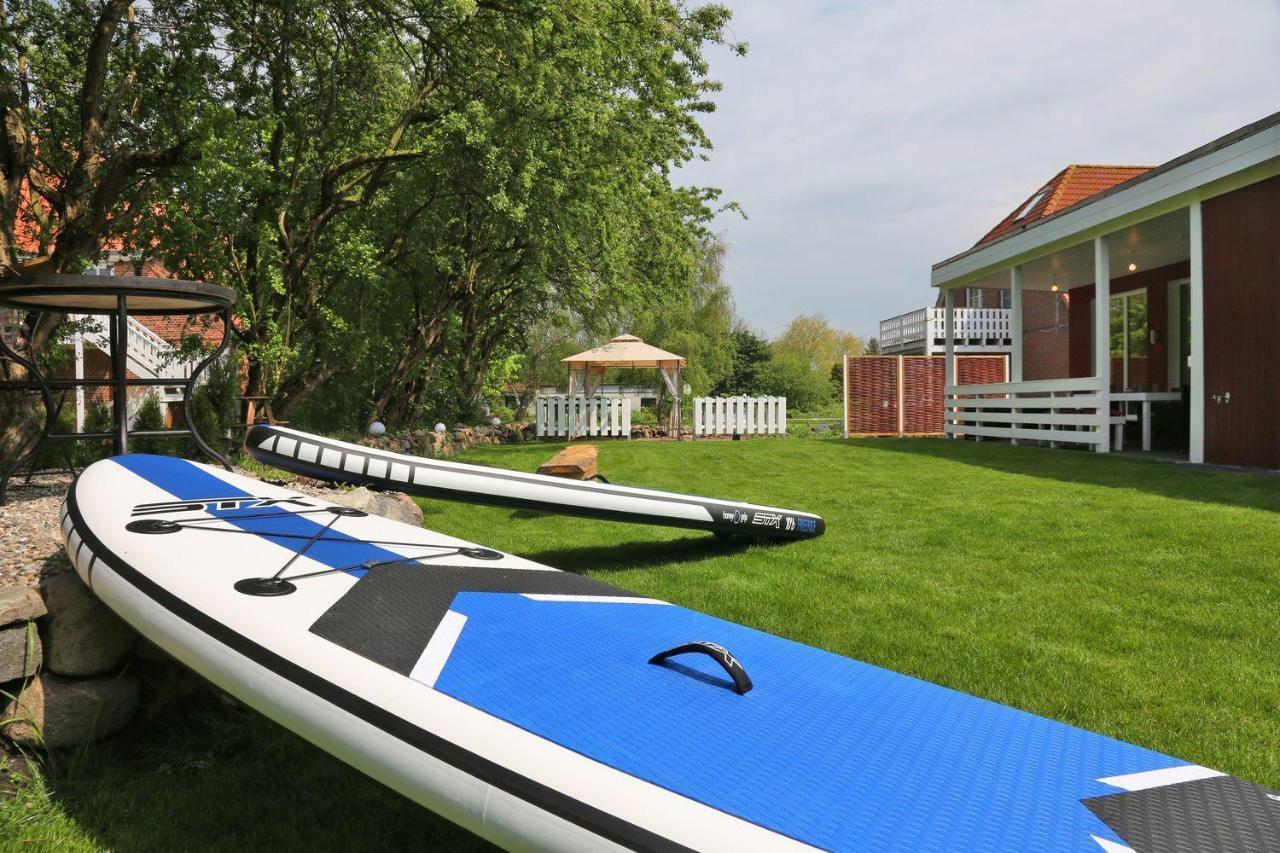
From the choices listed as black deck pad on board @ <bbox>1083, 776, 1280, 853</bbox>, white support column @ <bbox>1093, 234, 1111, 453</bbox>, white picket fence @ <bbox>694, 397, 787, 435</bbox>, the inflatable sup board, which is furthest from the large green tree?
white picket fence @ <bbox>694, 397, 787, 435</bbox>

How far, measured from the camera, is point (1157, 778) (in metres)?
1.49

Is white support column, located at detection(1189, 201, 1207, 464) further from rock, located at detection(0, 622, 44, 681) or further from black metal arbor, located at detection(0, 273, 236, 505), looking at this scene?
rock, located at detection(0, 622, 44, 681)

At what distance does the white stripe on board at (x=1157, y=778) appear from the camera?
146 cm

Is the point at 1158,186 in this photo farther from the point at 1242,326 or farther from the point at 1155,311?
the point at 1155,311

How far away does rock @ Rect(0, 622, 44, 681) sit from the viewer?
248 cm

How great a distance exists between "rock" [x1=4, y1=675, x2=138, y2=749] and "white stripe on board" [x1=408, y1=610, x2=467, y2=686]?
1474 millimetres

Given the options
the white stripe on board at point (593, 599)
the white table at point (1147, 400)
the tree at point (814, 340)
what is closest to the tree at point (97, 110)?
the white stripe on board at point (593, 599)

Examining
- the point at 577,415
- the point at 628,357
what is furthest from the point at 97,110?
the point at 628,357

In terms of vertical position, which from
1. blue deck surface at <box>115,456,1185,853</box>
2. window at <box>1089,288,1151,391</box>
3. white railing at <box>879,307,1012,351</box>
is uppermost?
white railing at <box>879,307,1012,351</box>

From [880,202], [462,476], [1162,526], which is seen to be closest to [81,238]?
[462,476]

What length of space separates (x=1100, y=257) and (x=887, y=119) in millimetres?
3920

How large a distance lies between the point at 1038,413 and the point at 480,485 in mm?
12628

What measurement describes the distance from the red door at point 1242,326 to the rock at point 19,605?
36.5 feet

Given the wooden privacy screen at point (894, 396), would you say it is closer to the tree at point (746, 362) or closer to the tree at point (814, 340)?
the tree at point (746, 362)
